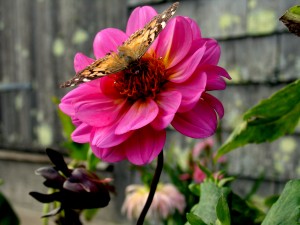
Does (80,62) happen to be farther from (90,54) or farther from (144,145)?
(90,54)

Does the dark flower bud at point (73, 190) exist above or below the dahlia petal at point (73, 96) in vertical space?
below

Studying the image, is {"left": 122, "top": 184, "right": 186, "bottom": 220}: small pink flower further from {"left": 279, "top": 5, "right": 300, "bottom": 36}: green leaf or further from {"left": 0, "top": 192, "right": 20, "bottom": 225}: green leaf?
{"left": 279, "top": 5, "right": 300, "bottom": 36}: green leaf

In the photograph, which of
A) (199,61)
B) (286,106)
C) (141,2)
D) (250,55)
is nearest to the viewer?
(199,61)

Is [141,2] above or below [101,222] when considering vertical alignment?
above

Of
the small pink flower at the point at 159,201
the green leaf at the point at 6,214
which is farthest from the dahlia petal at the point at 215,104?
the small pink flower at the point at 159,201

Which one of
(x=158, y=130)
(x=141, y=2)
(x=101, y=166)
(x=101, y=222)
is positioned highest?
(x=141, y=2)

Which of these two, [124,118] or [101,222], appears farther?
[101,222]

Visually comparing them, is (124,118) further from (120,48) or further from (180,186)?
(180,186)

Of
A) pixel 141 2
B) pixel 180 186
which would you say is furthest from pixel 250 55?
pixel 180 186

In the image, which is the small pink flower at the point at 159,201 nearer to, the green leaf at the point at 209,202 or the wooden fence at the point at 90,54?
the wooden fence at the point at 90,54
